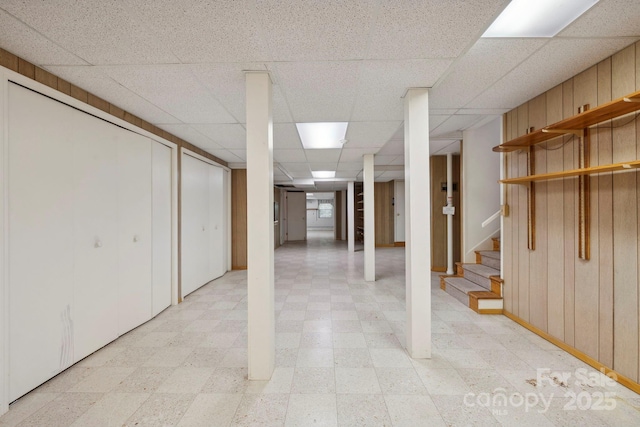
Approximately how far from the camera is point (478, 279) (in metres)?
4.08

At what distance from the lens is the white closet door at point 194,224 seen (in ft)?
14.3

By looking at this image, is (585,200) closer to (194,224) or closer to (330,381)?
(330,381)

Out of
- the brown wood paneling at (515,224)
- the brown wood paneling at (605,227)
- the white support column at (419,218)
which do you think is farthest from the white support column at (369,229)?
the brown wood paneling at (605,227)

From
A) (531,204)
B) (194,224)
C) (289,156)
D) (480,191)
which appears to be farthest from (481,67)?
(194,224)

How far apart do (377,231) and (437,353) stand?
27.0ft

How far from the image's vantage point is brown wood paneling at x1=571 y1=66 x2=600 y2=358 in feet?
7.50

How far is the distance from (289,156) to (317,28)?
3.81 m

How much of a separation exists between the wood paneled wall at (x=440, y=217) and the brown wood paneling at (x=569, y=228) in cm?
337

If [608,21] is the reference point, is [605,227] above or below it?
below

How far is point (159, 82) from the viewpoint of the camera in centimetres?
230

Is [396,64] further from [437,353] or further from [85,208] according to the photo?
[85,208]

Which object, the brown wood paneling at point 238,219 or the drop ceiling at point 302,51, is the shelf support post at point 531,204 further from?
the brown wood paneling at point 238,219

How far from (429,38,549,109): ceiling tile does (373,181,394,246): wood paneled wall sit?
7801 mm

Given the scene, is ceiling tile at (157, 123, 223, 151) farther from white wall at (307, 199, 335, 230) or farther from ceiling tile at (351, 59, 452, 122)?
white wall at (307, 199, 335, 230)
